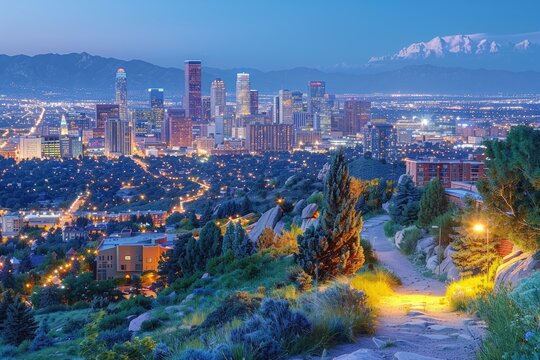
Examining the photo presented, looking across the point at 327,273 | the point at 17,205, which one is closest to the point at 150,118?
the point at 17,205

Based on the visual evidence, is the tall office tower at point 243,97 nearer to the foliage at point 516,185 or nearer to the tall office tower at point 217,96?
the tall office tower at point 217,96

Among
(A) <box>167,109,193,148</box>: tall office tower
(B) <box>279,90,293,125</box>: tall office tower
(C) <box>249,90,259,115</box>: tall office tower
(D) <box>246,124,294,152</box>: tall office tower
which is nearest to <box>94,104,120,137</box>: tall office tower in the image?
(A) <box>167,109,193,148</box>: tall office tower

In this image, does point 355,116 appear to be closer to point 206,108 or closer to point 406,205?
point 206,108

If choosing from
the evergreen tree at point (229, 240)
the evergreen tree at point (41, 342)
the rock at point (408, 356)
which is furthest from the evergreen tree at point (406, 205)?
the rock at point (408, 356)

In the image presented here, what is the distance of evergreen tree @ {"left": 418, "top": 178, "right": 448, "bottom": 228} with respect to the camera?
52.6 feet

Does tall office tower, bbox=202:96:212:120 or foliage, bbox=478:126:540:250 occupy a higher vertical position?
tall office tower, bbox=202:96:212:120

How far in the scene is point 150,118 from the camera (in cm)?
15538

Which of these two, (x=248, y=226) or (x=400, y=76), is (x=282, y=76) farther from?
(x=248, y=226)

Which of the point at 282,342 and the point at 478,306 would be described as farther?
the point at 478,306

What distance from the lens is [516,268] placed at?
9484mm

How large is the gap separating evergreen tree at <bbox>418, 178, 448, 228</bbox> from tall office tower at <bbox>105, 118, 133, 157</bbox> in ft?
345

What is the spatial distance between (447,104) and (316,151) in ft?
67.9

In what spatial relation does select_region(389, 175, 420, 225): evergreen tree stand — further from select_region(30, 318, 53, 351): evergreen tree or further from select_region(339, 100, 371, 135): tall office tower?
select_region(339, 100, 371, 135): tall office tower

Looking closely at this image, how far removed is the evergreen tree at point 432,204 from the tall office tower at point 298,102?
128 meters
